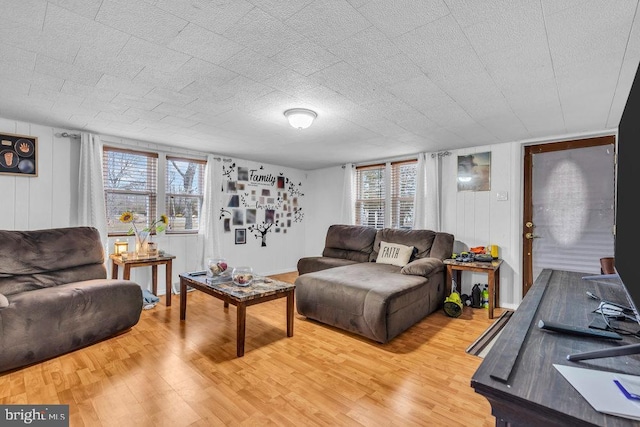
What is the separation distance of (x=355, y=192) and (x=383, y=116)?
8.79 feet

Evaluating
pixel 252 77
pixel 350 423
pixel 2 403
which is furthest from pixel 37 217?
pixel 350 423

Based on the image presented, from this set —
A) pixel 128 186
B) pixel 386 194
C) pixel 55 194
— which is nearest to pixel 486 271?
pixel 386 194

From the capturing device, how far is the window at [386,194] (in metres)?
4.94

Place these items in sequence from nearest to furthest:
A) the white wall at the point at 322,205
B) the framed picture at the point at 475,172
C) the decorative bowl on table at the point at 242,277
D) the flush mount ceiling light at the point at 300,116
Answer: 1. the flush mount ceiling light at the point at 300,116
2. the decorative bowl on table at the point at 242,277
3. the framed picture at the point at 475,172
4. the white wall at the point at 322,205

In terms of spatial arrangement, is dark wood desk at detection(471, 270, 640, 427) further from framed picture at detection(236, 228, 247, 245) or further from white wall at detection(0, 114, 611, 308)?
framed picture at detection(236, 228, 247, 245)

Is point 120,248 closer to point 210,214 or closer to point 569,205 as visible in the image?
point 210,214

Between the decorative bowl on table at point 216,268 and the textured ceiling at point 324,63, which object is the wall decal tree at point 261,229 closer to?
the decorative bowl on table at point 216,268

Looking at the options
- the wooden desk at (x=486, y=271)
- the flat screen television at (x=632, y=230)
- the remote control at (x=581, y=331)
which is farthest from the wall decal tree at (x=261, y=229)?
the flat screen television at (x=632, y=230)

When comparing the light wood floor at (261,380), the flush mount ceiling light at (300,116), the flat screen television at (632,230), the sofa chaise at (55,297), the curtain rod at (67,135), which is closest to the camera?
the flat screen television at (632,230)

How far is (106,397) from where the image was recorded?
1.92 meters

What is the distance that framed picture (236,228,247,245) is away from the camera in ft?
17.3

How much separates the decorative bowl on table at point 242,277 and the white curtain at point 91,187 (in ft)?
6.46

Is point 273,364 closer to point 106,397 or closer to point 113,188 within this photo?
point 106,397

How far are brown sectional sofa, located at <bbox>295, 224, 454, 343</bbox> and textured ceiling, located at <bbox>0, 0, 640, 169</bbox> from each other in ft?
5.26
